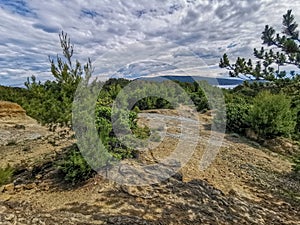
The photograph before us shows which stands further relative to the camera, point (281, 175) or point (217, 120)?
point (217, 120)

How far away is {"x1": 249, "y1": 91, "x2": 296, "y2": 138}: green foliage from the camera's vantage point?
24.7 feet

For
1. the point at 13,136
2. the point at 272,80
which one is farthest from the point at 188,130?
the point at 13,136

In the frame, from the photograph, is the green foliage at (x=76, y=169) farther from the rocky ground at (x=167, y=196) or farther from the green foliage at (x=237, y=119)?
the green foliage at (x=237, y=119)

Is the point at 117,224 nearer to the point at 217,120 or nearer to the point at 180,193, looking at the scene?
the point at 180,193

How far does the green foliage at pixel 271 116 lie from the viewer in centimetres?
753

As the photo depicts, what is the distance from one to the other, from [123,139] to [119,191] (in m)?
1.35

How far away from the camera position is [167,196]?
3.62 metres

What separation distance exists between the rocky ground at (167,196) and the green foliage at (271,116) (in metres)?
2.14

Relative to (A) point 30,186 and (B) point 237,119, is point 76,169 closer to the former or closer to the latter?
(A) point 30,186

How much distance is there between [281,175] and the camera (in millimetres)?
5168

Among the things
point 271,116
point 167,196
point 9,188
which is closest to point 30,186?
point 9,188

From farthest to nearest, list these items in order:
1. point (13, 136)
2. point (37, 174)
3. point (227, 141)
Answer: point (13, 136), point (227, 141), point (37, 174)

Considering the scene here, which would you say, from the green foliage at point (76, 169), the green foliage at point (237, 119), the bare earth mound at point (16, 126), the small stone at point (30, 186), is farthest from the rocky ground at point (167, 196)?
the bare earth mound at point (16, 126)

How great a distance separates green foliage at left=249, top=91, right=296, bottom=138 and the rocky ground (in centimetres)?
214
